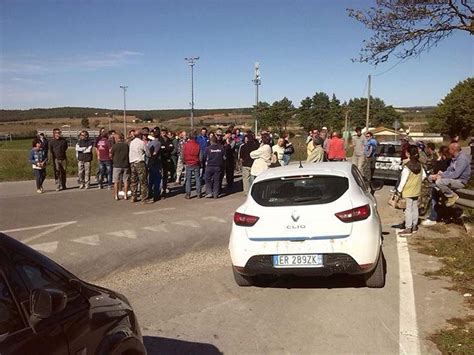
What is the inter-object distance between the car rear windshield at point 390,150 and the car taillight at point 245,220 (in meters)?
12.9

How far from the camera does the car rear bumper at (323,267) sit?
218 inches

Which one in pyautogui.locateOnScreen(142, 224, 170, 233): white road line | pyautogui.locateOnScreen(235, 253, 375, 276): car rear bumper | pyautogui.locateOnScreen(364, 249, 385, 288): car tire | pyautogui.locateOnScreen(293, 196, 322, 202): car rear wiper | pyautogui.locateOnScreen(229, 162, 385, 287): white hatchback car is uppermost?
pyautogui.locateOnScreen(293, 196, 322, 202): car rear wiper

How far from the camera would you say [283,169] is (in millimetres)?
6598

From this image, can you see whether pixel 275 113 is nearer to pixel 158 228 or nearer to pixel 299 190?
pixel 158 228

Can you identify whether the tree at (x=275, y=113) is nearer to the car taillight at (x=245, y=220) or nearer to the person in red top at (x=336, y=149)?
the person in red top at (x=336, y=149)

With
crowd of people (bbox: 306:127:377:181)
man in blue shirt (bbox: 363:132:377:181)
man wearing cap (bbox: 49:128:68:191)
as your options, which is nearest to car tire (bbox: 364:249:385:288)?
crowd of people (bbox: 306:127:377:181)

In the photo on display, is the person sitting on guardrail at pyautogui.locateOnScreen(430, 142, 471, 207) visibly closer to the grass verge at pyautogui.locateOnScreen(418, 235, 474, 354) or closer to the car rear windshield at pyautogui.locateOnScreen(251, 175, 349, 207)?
the grass verge at pyautogui.locateOnScreen(418, 235, 474, 354)

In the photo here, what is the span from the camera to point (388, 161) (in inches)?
693

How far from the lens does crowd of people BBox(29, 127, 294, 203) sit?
12797mm

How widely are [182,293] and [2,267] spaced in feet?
11.9

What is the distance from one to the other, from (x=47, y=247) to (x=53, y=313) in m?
6.02

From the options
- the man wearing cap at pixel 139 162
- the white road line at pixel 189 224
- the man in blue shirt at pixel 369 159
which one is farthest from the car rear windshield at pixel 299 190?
the man in blue shirt at pixel 369 159

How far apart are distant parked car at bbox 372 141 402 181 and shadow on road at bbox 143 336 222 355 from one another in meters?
14.2

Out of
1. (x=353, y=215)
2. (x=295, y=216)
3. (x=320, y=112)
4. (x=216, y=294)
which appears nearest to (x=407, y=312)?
(x=353, y=215)
